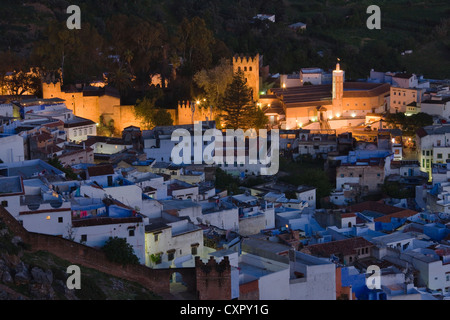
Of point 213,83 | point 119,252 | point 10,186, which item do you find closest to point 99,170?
point 10,186

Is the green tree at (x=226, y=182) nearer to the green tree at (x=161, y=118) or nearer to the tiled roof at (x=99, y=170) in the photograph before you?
the green tree at (x=161, y=118)

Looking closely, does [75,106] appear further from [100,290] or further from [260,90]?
[100,290]

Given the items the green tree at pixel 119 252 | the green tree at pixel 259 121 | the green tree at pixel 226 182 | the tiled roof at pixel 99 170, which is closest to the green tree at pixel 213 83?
the green tree at pixel 259 121

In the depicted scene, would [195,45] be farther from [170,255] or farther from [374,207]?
[170,255]

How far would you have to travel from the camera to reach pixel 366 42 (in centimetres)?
4447

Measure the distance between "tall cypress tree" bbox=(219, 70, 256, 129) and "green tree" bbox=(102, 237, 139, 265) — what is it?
13867 mm

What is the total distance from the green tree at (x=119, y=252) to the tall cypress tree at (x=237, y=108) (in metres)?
13.9

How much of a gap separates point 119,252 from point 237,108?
14280 millimetres

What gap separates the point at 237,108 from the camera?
30.8m

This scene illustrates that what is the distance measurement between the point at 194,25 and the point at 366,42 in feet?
39.9

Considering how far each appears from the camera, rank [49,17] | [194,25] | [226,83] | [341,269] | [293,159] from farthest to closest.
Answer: [49,17] < [194,25] < [226,83] < [293,159] < [341,269]

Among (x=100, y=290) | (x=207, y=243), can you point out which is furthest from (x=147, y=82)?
(x=100, y=290)
